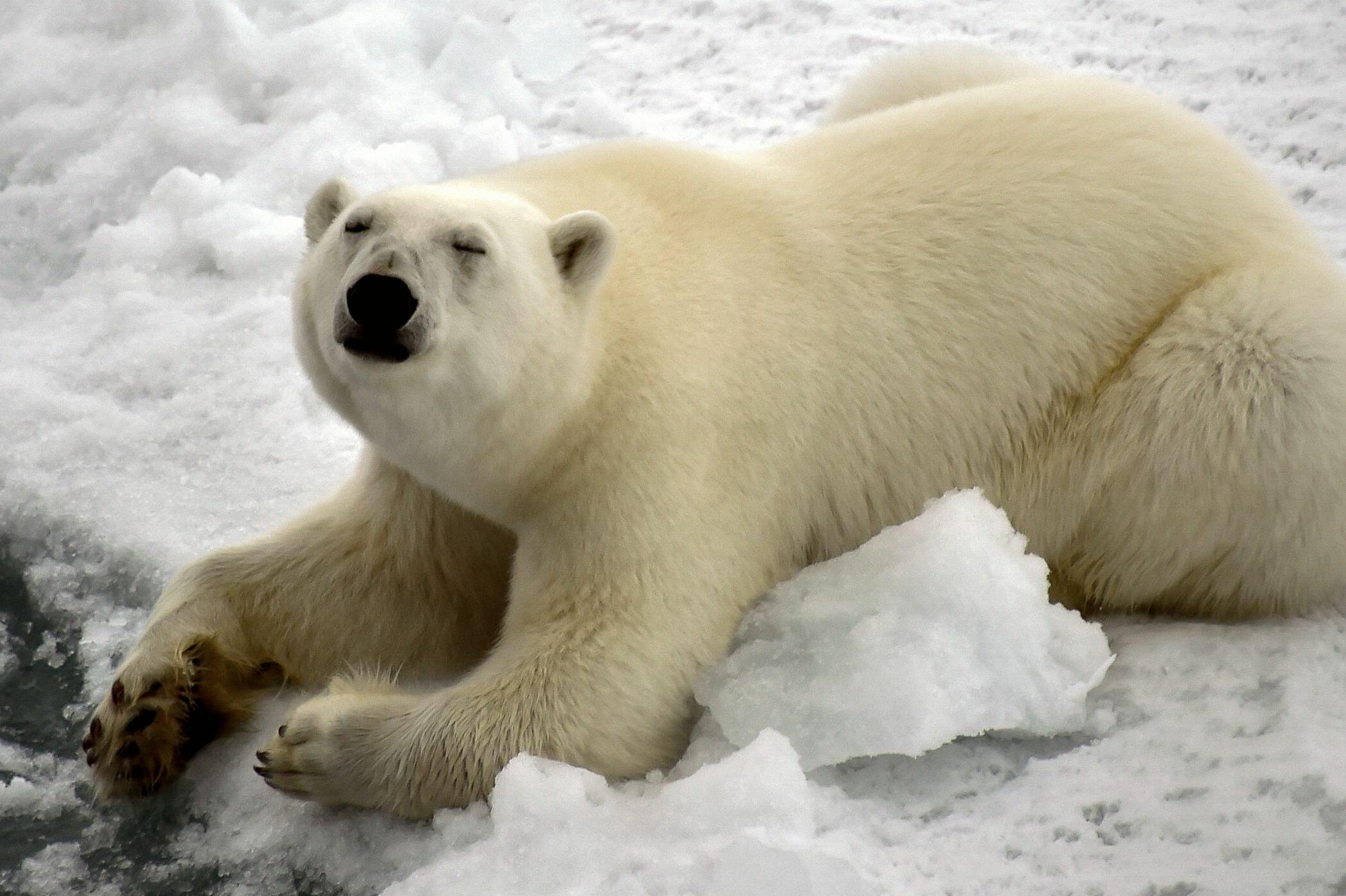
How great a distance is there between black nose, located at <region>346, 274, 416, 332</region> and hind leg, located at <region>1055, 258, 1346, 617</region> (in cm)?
176

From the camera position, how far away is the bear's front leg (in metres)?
2.95

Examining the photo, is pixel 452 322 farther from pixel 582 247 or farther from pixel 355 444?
pixel 355 444

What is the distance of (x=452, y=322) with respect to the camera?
2.81 meters

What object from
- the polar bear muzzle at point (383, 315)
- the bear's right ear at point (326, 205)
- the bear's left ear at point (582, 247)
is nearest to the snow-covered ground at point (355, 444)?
the polar bear muzzle at point (383, 315)

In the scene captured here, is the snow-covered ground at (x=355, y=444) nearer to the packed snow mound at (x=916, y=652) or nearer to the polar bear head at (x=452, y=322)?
the packed snow mound at (x=916, y=652)

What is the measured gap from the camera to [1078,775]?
9.46ft

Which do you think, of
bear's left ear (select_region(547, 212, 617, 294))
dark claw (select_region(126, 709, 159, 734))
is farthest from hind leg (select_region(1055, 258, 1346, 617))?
dark claw (select_region(126, 709, 159, 734))

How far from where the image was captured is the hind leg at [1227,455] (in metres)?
3.33

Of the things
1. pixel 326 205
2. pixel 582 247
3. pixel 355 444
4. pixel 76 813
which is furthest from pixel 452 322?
pixel 355 444

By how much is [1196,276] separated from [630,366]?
1515mm

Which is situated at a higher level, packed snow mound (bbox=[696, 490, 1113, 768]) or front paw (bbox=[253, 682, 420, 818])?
packed snow mound (bbox=[696, 490, 1113, 768])

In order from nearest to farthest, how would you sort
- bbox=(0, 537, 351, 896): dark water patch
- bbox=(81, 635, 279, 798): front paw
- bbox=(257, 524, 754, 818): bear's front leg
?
bbox=(0, 537, 351, 896): dark water patch < bbox=(257, 524, 754, 818): bear's front leg < bbox=(81, 635, 279, 798): front paw

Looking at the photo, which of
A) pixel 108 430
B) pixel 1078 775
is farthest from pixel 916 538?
pixel 108 430

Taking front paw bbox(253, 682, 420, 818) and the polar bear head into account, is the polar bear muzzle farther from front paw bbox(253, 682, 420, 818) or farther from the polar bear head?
front paw bbox(253, 682, 420, 818)
